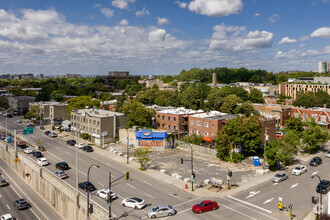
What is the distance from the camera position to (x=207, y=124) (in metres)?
65.5

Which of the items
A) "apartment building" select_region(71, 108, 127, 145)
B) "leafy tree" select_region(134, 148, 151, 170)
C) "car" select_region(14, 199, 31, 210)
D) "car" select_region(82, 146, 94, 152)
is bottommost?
"car" select_region(14, 199, 31, 210)

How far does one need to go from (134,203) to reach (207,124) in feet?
115

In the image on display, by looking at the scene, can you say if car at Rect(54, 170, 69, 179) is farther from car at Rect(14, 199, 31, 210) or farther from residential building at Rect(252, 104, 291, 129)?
residential building at Rect(252, 104, 291, 129)

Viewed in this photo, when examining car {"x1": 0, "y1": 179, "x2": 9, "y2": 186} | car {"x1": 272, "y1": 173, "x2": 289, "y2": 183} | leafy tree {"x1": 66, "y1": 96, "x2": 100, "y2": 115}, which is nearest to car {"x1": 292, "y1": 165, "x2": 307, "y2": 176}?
car {"x1": 272, "y1": 173, "x2": 289, "y2": 183}

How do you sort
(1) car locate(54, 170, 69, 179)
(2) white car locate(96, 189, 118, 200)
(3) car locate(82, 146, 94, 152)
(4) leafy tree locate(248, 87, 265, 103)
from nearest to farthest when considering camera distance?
(2) white car locate(96, 189, 118, 200) → (1) car locate(54, 170, 69, 179) → (3) car locate(82, 146, 94, 152) → (4) leafy tree locate(248, 87, 265, 103)

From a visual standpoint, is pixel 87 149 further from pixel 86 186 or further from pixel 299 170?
pixel 299 170

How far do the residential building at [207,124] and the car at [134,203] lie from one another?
32.6 m

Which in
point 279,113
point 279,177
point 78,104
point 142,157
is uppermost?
point 78,104

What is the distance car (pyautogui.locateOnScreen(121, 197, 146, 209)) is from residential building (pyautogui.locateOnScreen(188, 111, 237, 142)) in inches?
1285

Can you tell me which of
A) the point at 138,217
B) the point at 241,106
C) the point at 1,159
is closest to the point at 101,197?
the point at 138,217

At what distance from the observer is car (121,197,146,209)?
34.5 meters

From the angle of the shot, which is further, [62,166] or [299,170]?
[62,166]

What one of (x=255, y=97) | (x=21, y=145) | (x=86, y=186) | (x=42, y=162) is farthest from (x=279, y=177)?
(x=255, y=97)

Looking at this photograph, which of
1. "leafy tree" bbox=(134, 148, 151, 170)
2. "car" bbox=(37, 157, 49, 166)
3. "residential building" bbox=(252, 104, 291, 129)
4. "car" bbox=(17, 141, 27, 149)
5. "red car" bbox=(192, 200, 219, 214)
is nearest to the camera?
"red car" bbox=(192, 200, 219, 214)
